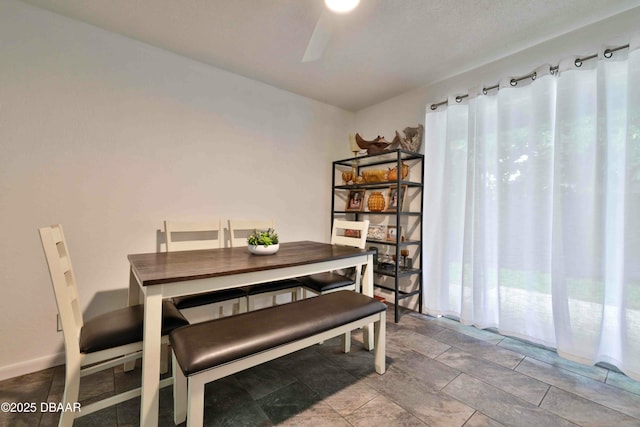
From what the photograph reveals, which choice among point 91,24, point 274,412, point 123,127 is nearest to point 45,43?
point 91,24

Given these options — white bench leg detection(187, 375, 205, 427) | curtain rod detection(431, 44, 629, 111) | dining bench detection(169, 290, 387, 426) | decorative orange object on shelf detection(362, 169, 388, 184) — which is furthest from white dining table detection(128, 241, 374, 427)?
curtain rod detection(431, 44, 629, 111)

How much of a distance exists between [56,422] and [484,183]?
3.30 metres

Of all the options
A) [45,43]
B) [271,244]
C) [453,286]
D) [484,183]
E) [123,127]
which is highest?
[45,43]

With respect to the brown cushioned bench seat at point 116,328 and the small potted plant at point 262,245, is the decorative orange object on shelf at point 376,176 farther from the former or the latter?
the brown cushioned bench seat at point 116,328

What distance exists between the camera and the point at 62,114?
1.91m

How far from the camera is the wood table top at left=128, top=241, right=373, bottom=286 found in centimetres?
127

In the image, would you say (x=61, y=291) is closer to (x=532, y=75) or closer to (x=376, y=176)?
A: (x=376, y=176)

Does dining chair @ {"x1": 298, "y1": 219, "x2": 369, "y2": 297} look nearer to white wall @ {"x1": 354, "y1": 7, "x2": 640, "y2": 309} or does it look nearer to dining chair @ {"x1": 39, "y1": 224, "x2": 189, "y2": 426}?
white wall @ {"x1": 354, "y1": 7, "x2": 640, "y2": 309}

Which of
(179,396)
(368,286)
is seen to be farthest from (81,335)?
(368,286)

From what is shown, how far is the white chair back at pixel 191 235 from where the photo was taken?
2.11m

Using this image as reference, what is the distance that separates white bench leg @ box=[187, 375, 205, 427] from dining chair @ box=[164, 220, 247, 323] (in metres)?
0.86

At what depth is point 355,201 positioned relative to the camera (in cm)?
341

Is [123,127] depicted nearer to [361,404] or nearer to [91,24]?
[91,24]

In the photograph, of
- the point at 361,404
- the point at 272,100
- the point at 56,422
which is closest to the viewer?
the point at 56,422
